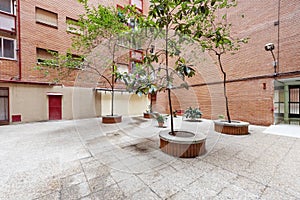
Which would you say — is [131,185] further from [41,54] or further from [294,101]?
[294,101]

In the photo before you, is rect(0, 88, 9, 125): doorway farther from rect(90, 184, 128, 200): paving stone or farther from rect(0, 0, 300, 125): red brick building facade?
rect(90, 184, 128, 200): paving stone

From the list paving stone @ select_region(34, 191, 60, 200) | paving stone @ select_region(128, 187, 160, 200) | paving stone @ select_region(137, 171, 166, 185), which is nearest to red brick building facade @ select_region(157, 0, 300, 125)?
paving stone @ select_region(137, 171, 166, 185)

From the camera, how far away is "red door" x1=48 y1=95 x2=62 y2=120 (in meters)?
6.91

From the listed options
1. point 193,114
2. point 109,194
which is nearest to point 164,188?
point 109,194

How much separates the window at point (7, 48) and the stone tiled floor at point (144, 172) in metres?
4.96

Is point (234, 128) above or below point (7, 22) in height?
below

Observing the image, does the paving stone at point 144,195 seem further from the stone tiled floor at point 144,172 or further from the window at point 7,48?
the window at point 7,48

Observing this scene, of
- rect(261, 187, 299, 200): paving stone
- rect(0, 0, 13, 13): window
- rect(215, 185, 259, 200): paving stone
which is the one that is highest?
rect(0, 0, 13, 13): window

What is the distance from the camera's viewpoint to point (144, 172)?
2.07 metres

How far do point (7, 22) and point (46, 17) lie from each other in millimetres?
1619

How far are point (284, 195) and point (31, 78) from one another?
358 inches

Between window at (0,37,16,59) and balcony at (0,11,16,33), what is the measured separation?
1.53 ft

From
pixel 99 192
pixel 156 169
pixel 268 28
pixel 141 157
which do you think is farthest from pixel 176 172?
pixel 268 28

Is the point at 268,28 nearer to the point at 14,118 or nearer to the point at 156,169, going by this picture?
the point at 156,169
